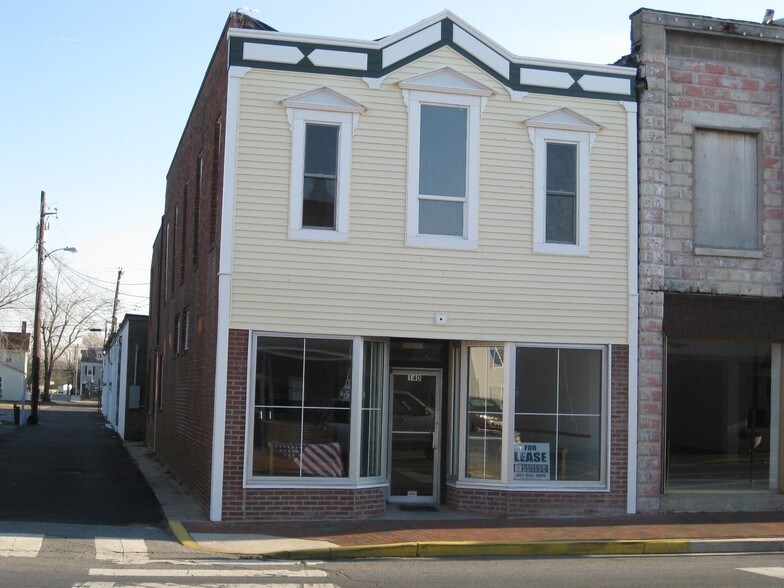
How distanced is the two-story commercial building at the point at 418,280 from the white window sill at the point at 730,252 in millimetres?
1170

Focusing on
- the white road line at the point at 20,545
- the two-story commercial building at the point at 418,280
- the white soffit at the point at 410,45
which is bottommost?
the white road line at the point at 20,545

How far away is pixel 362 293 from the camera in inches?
553

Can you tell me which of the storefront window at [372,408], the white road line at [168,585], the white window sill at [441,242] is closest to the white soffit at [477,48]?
the white window sill at [441,242]

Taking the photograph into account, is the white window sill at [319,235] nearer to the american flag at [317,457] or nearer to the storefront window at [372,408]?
the storefront window at [372,408]

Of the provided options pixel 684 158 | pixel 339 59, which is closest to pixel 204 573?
pixel 339 59

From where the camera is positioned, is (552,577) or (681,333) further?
(681,333)

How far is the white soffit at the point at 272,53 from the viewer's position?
14.0m

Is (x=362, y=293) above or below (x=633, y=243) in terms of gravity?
below

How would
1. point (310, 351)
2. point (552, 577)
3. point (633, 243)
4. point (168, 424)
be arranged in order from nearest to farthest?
point (552, 577) → point (310, 351) → point (633, 243) → point (168, 424)

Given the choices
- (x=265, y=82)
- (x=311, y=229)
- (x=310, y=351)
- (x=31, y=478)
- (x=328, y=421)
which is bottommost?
(x=31, y=478)

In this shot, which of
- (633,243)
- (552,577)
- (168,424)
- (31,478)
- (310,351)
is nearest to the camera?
(552,577)

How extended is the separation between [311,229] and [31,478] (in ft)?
30.0

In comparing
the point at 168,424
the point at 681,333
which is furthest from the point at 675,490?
the point at 168,424

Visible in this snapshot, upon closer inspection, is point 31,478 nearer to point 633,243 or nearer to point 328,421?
point 328,421
